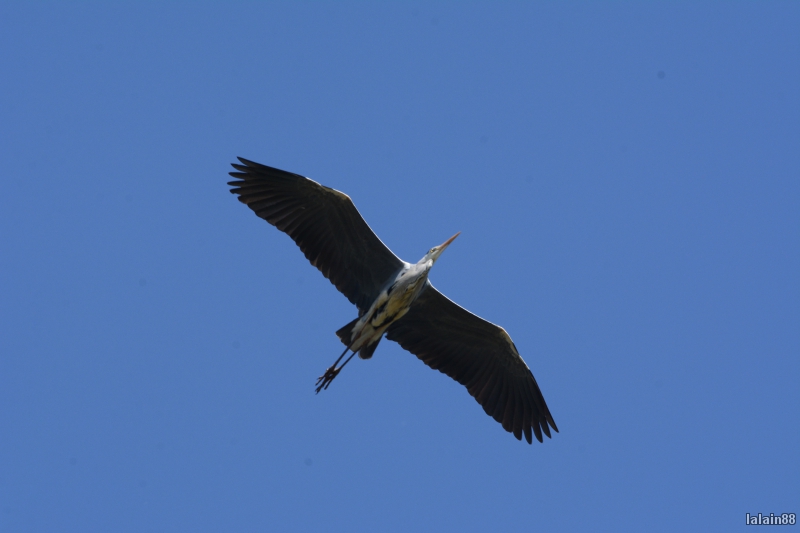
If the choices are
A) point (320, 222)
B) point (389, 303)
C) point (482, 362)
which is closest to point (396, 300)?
point (389, 303)

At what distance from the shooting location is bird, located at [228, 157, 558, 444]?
13.6 meters

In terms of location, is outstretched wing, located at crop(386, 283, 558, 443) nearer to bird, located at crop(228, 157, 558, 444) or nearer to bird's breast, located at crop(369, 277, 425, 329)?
bird, located at crop(228, 157, 558, 444)

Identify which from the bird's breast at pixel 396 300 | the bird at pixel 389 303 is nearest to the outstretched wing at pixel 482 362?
the bird at pixel 389 303

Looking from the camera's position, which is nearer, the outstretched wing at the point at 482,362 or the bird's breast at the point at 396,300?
the bird's breast at the point at 396,300

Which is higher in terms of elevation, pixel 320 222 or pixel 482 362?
pixel 482 362

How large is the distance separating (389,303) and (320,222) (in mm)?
1794

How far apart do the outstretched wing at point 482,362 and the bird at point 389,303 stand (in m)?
0.02

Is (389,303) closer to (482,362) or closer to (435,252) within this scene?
(435,252)

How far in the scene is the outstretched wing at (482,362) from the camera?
14648 millimetres

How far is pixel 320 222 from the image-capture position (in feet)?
45.1

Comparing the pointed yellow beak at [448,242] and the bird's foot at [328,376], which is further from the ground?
the pointed yellow beak at [448,242]

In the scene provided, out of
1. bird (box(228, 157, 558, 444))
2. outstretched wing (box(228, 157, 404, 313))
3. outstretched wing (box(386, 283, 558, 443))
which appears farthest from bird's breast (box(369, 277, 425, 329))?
outstretched wing (box(386, 283, 558, 443))

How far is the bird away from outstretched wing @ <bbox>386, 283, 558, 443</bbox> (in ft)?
0.06

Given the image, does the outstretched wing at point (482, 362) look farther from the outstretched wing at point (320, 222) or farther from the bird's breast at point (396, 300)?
Answer: the outstretched wing at point (320, 222)
